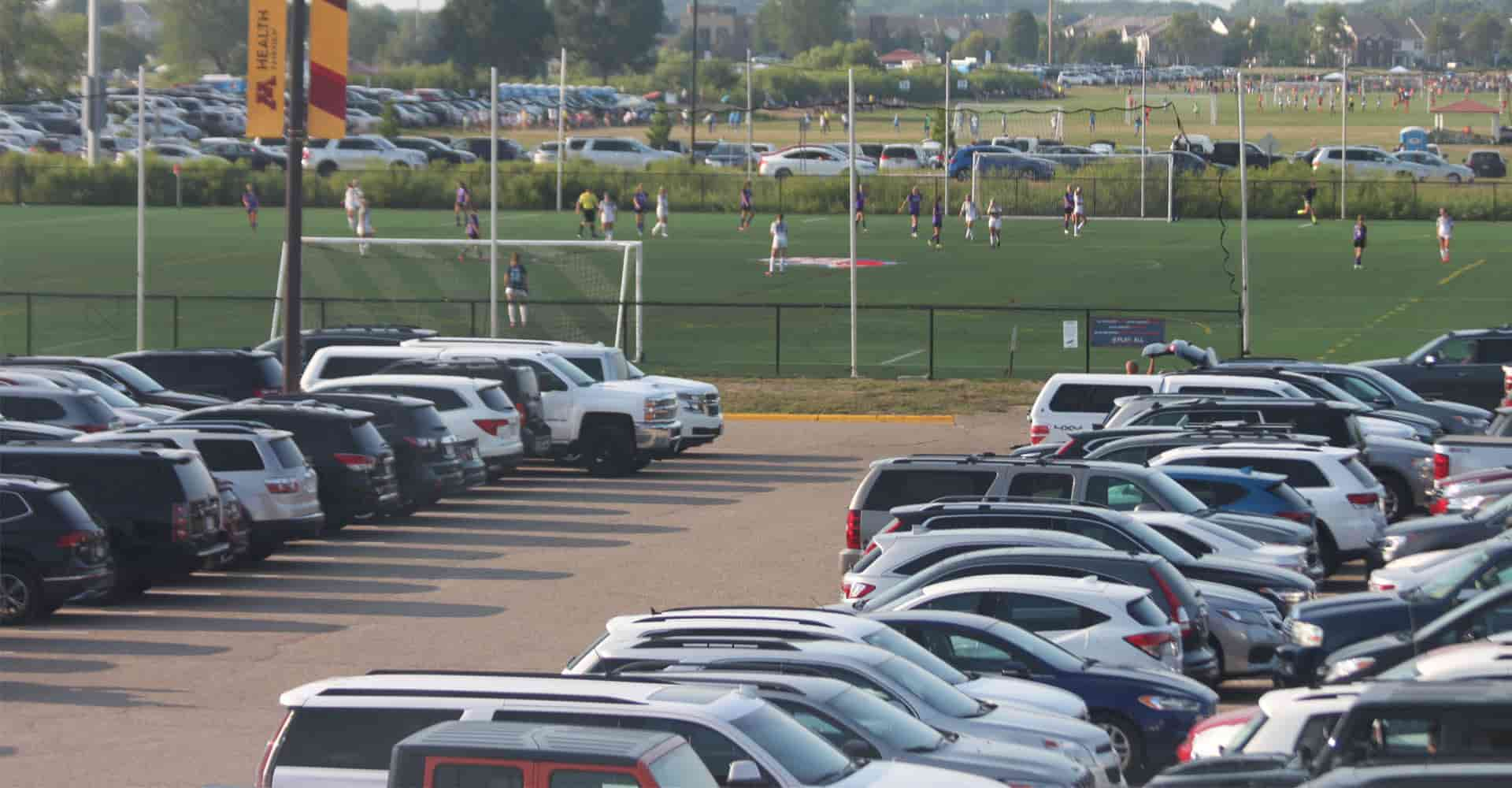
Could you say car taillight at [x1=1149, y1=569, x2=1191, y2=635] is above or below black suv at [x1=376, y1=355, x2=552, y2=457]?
below

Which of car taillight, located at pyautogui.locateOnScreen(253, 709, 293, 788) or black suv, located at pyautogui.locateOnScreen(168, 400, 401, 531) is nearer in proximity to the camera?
car taillight, located at pyautogui.locateOnScreen(253, 709, 293, 788)

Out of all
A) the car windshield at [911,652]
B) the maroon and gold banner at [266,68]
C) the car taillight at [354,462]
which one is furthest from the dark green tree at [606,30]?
the car windshield at [911,652]

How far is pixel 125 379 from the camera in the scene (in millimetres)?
31828

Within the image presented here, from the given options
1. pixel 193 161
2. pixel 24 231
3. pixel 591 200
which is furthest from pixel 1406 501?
pixel 193 161

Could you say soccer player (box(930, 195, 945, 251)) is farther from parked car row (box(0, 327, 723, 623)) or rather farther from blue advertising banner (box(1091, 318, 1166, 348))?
→ parked car row (box(0, 327, 723, 623))

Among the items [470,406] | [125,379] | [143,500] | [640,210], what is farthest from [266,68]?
[640,210]

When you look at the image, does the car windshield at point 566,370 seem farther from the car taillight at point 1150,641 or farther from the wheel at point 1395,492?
the car taillight at point 1150,641

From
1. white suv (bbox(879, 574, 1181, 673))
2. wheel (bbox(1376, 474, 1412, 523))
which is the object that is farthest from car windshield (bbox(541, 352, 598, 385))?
white suv (bbox(879, 574, 1181, 673))

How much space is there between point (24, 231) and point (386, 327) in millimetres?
38357

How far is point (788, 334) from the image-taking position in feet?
155

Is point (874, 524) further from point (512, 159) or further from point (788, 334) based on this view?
point (512, 159)

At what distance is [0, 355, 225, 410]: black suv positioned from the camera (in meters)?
31.2

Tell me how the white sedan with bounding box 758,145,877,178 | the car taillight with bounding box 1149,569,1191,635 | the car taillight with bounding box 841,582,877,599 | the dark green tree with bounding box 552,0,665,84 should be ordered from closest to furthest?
1. the car taillight with bounding box 1149,569,1191,635
2. the car taillight with bounding box 841,582,877,599
3. the white sedan with bounding box 758,145,877,178
4. the dark green tree with bounding box 552,0,665,84

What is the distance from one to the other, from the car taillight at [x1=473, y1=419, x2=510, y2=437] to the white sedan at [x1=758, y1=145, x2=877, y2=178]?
200ft
